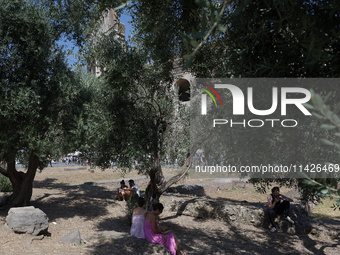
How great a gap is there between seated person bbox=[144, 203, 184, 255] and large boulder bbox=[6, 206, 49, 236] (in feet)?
8.45

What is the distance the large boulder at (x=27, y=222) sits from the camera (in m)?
6.39

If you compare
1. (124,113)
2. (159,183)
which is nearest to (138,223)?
(124,113)

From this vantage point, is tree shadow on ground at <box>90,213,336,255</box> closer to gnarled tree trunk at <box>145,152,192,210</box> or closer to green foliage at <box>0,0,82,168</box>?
gnarled tree trunk at <box>145,152,192,210</box>

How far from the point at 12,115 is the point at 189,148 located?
16.5ft

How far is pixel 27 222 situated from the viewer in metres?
6.43

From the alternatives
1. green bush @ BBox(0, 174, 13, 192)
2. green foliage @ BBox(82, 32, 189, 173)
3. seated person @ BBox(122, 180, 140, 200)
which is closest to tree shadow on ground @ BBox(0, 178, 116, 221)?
seated person @ BBox(122, 180, 140, 200)

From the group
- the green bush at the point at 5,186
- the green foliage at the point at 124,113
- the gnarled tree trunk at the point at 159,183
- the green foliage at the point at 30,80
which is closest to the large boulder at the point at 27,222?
the green foliage at the point at 30,80

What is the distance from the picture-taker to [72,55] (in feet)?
26.8

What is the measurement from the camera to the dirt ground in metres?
5.93

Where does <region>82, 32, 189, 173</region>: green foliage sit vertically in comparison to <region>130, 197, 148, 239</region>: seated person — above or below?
above

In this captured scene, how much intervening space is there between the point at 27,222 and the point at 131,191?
4867mm

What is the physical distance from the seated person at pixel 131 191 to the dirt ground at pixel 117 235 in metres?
0.38

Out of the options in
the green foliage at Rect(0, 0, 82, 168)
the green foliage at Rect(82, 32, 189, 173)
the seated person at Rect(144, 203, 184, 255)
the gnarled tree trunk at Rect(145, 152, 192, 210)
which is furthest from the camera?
the gnarled tree trunk at Rect(145, 152, 192, 210)

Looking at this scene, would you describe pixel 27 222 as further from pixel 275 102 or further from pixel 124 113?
pixel 275 102
